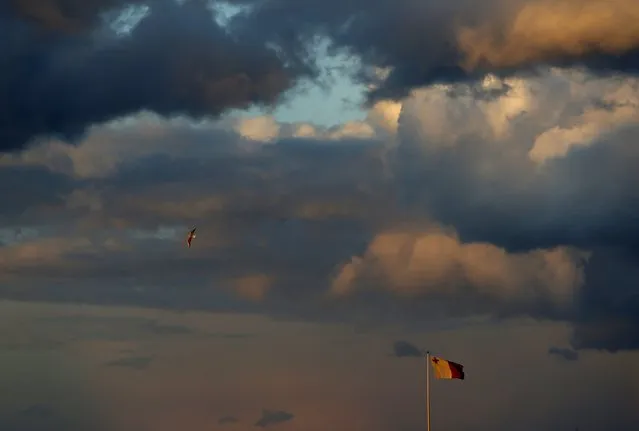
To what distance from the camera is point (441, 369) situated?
169 metres
